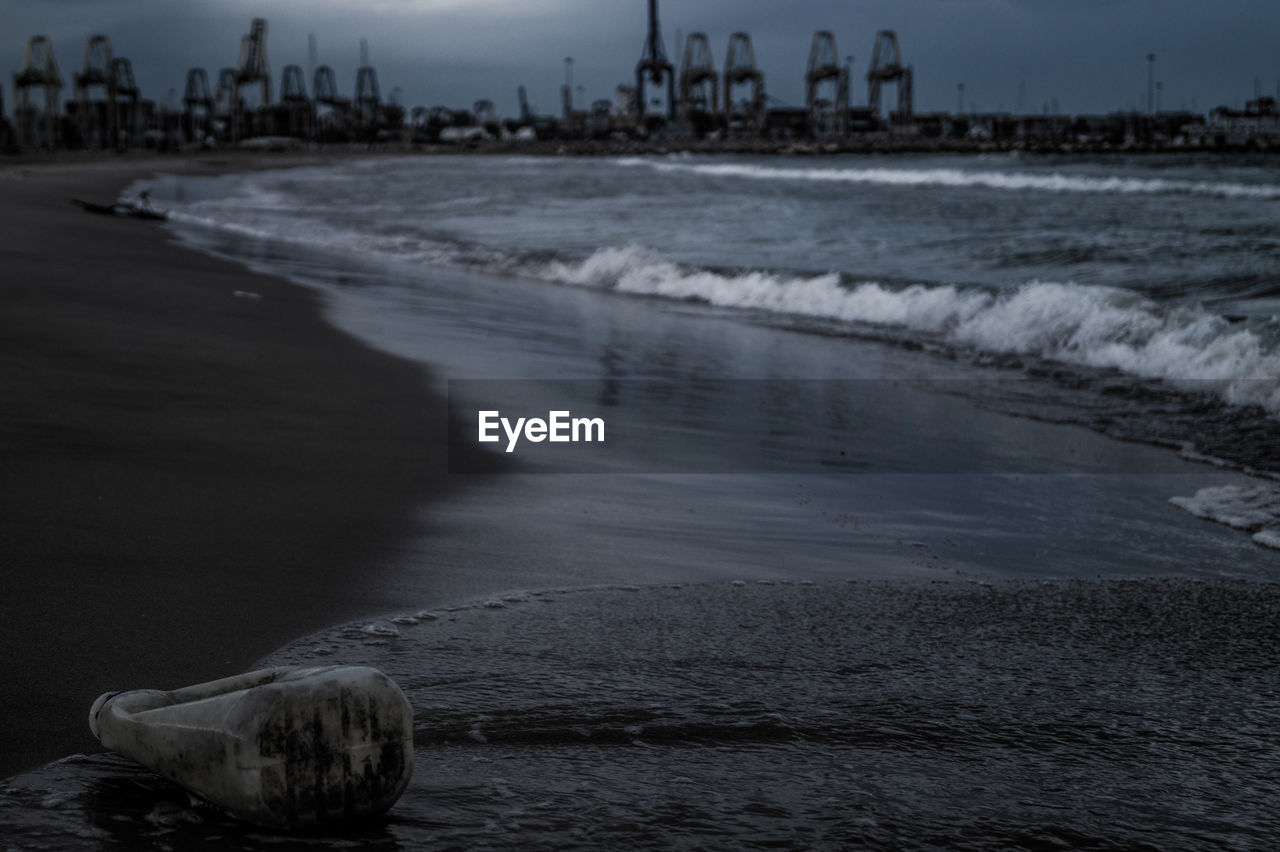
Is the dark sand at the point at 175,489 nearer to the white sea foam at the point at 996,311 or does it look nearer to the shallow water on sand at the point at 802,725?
the shallow water on sand at the point at 802,725

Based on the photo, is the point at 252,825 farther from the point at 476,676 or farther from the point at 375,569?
the point at 375,569

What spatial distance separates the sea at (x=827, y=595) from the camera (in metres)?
2.12

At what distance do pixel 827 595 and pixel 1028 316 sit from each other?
298 inches

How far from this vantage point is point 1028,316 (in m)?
10.3

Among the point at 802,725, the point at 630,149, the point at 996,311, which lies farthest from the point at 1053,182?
the point at 630,149

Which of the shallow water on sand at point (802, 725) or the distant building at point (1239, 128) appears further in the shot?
the distant building at point (1239, 128)

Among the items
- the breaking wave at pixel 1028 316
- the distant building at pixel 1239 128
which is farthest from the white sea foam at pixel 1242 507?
the distant building at pixel 1239 128

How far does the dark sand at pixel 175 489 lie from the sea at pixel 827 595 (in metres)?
0.22

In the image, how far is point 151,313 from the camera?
26.1 feet

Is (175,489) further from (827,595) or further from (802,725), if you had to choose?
(802,725)

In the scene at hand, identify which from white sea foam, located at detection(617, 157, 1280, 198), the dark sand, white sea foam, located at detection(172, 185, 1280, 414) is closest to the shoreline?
white sea foam, located at detection(617, 157, 1280, 198)

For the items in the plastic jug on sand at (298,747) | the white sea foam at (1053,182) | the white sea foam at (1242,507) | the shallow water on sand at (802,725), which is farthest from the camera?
the white sea foam at (1053,182)

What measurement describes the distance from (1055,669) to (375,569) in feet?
6.36

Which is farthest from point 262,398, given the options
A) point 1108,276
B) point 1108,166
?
point 1108,166
